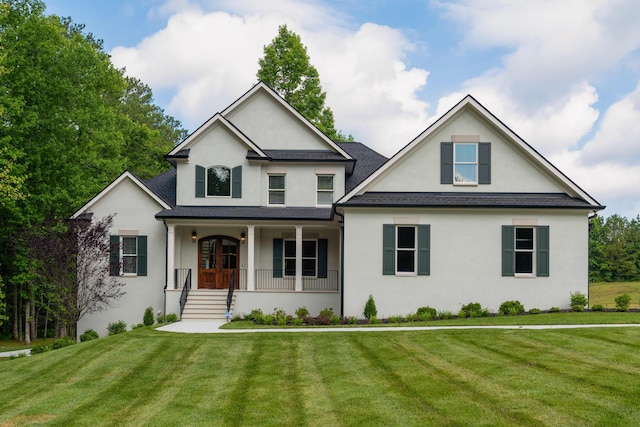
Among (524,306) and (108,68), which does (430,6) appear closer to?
(524,306)

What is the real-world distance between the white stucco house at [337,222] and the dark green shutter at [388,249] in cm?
5

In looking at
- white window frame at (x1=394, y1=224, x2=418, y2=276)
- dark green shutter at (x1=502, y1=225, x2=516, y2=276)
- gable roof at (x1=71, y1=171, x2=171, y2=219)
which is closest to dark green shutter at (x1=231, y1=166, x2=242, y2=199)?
gable roof at (x1=71, y1=171, x2=171, y2=219)

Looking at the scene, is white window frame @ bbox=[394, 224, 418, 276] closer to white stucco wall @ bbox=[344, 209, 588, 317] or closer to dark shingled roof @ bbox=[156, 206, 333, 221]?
white stucco wall @ bbox=[344, 209, 588, 317]

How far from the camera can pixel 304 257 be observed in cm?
2531

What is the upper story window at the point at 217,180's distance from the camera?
2444 cm

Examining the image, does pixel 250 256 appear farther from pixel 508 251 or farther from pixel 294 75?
pixel 294 75

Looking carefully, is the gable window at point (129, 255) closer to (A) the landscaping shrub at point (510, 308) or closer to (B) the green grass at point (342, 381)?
(B) the green grass at point (342, 381)

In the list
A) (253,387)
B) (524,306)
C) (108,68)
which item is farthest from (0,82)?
(524,306)

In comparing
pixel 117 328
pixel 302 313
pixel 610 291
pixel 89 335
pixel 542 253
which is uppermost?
pixel 542 253

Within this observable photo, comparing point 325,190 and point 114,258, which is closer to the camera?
point 114,258

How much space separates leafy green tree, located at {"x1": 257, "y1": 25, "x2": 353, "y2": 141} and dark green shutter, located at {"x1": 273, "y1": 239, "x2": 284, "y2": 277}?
47.8ft

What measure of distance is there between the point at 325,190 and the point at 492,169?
735cm

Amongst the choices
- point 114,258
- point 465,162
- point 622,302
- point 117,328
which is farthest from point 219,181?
point 622,302

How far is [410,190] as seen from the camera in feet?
68.2
